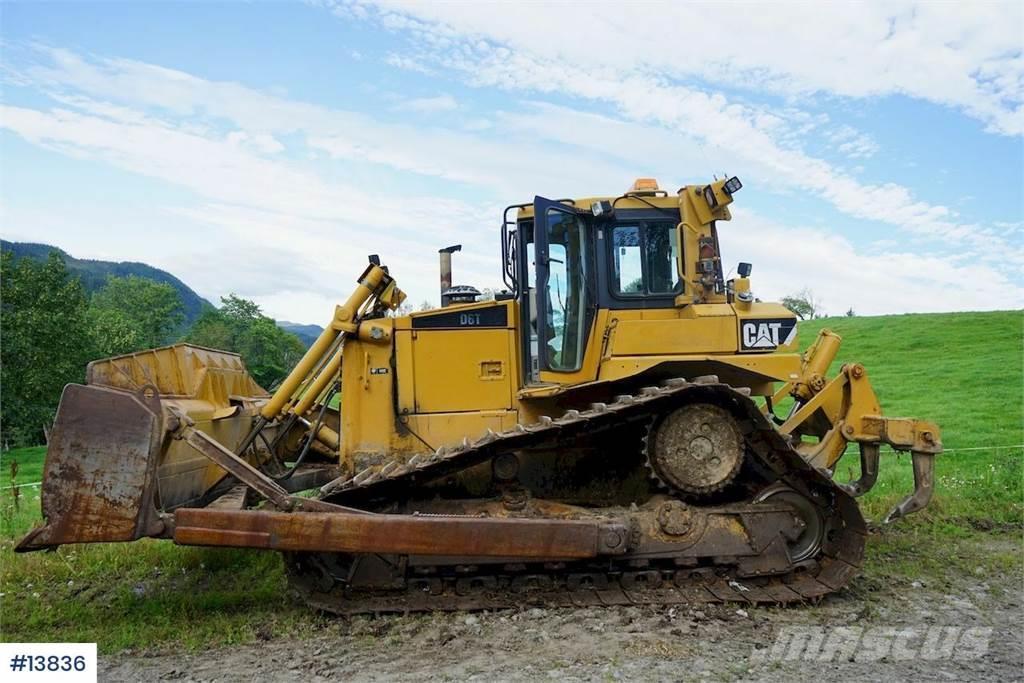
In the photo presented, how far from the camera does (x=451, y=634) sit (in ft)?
16.5

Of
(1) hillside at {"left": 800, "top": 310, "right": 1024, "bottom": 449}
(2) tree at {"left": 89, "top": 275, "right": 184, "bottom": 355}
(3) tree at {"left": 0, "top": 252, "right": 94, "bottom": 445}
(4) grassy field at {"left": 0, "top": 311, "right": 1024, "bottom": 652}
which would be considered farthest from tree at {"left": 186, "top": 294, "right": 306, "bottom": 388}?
(4) grassy field at {"left": 0, "top": 311, "right": 1024, "bottom": 652}

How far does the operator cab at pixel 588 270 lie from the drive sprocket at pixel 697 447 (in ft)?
3.23

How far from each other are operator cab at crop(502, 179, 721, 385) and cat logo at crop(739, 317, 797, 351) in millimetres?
627

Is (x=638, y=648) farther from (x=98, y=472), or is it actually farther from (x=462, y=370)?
(x=98, y=472)

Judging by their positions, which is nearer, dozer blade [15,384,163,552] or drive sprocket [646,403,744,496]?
dozer blade [15,384,163,552]

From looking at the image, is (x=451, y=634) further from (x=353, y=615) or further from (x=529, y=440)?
(x=529, y=440)

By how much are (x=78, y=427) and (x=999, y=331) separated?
104 feet

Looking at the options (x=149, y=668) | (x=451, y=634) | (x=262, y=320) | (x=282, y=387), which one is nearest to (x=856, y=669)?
(x=451, y=634)

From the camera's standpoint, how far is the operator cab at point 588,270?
20.7 ft

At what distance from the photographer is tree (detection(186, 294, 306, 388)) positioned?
5866 centimetres

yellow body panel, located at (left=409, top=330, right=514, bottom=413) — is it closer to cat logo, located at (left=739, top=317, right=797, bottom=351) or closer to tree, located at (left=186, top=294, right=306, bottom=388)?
cat logo, located at (left=739, top=317, right=797, bottom=351)

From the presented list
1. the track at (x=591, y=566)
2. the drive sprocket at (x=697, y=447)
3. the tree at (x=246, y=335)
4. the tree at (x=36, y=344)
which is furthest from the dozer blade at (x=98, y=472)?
the tree at (x=246, y=335)

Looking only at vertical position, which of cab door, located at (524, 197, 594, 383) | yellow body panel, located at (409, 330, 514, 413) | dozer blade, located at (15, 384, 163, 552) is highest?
cab door, located at (524, 197, 594, 383)

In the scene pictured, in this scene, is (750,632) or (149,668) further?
(750,632)
